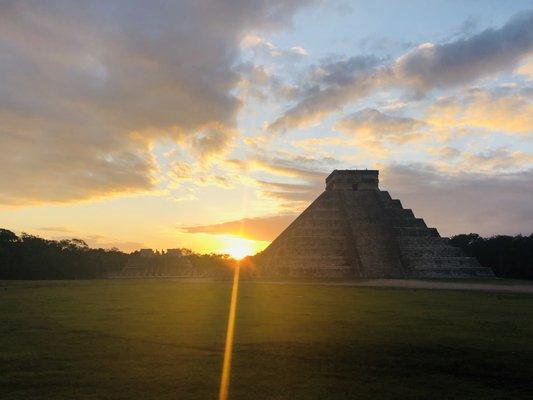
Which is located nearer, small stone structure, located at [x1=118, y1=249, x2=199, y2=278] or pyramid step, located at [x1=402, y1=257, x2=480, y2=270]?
pyramid step, located at [x1=402, y1=257, x2=480, y2=270]

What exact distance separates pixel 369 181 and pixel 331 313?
128 ft

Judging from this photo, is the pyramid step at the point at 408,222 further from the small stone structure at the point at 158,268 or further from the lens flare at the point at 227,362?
the lens flare at the point at 227,362

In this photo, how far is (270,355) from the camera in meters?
7.29

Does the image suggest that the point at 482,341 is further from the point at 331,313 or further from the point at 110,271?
the point at 110,271

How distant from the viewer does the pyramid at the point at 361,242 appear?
38.1 m

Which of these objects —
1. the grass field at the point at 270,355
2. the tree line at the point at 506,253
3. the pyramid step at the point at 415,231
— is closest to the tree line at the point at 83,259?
the tree line at the point at 506,253

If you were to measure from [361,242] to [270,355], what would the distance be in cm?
3602

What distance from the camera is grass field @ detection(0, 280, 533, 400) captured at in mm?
5484

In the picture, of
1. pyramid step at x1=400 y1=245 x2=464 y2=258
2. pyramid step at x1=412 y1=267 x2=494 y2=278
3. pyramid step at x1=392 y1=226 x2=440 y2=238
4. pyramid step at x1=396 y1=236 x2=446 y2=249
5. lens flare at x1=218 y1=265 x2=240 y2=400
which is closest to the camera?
lens flare at x1=218 y1=265 x2=240 y2=400

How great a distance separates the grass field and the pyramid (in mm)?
25922

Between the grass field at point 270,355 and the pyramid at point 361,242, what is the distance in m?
25.9

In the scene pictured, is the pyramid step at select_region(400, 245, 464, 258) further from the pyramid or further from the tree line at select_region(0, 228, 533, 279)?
the tree line at select_region(0, 228, 533, 279)

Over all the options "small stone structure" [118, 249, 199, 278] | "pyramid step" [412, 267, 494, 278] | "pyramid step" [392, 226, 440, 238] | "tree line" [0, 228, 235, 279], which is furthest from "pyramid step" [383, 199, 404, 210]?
"small stone structure" [118, 249, 199, 278]

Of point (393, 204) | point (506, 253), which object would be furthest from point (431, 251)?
point (506, 253)
